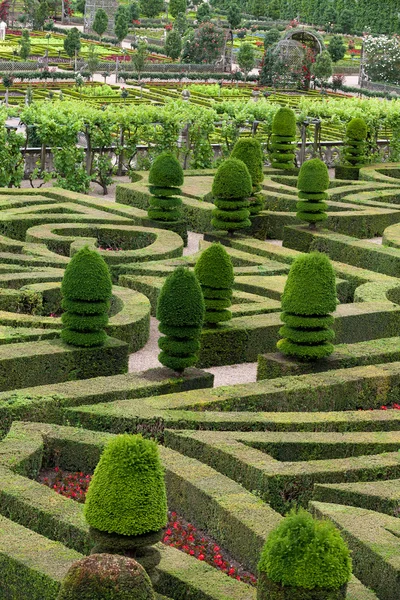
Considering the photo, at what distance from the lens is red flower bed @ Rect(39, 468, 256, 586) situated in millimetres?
12531

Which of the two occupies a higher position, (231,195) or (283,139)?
(231,195)

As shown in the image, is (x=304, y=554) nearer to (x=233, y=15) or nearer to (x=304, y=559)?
(x=304, y=559)

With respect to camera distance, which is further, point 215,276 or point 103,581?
point 215,276

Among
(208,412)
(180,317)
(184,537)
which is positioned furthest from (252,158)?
(184,537)

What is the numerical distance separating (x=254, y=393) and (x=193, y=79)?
52425mm

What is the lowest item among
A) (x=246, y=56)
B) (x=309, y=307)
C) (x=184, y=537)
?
(x=246, y=56)

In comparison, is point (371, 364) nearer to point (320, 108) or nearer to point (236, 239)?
point (236, 239)

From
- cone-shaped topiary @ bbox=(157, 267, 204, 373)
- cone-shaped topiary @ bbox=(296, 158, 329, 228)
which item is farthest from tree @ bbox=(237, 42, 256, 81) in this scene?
cone-shaped topiary @ bbox=(157, 267, 204, 373)

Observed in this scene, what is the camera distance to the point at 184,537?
13.1 metres

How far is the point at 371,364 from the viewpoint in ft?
60.3

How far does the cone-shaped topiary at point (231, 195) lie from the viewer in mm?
25062

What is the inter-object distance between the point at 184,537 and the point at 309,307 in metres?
5.57

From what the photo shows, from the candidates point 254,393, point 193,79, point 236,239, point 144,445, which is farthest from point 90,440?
point 193,79

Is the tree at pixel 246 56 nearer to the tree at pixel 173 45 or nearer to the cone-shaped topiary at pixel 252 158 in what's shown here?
the tree at pixel 173 45
